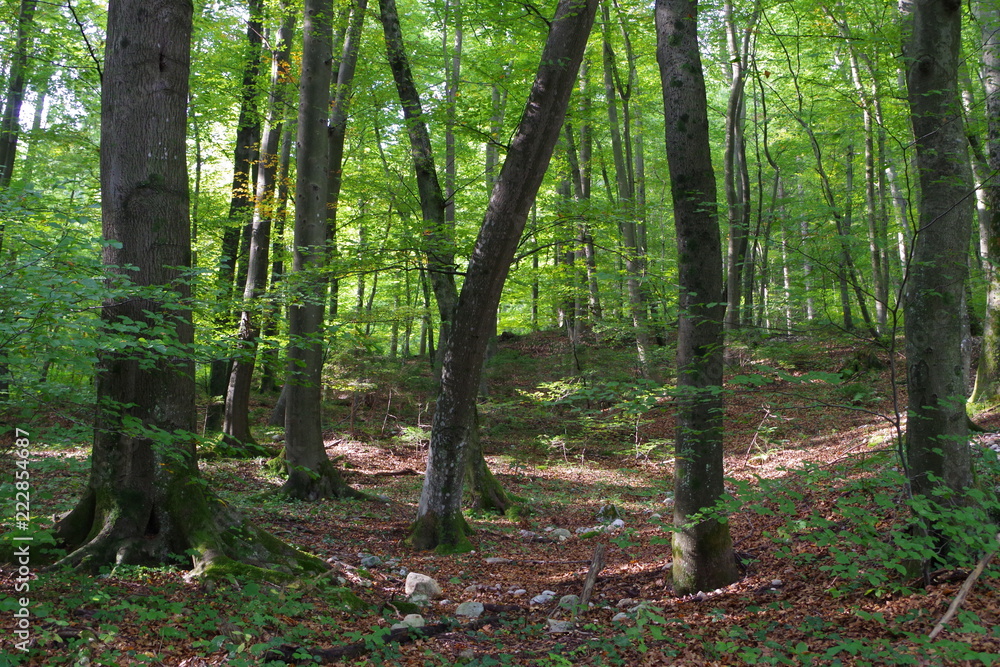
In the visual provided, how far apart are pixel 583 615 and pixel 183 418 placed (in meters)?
3.40

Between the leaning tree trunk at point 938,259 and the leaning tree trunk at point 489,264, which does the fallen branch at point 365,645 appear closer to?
the leaning tree trunk at point 489,264

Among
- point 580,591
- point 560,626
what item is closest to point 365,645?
point 560,626

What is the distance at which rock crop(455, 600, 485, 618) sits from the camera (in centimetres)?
464

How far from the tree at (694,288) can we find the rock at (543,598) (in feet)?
3.61

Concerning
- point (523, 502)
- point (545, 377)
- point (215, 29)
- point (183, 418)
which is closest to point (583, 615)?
point (183, 418)

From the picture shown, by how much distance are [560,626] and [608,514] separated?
415cm

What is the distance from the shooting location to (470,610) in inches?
184

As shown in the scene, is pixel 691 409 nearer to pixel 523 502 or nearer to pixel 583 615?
pixel 583 615

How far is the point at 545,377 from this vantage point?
706 inches

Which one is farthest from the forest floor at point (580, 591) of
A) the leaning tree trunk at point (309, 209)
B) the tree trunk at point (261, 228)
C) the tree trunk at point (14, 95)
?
the tree trunk at point (14, 95)

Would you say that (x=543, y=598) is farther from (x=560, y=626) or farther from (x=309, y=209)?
(x=309, y=209)

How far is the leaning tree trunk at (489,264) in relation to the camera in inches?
225

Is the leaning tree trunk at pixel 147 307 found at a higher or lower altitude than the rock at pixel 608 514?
higher

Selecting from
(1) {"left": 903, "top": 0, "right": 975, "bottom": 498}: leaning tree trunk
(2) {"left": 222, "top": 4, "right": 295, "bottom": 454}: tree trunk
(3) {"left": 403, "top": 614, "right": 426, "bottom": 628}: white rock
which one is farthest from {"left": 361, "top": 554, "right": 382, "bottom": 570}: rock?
(2) {"left": 222, "top": 4, "right": 295, "bottom": 454}: tree trunk
